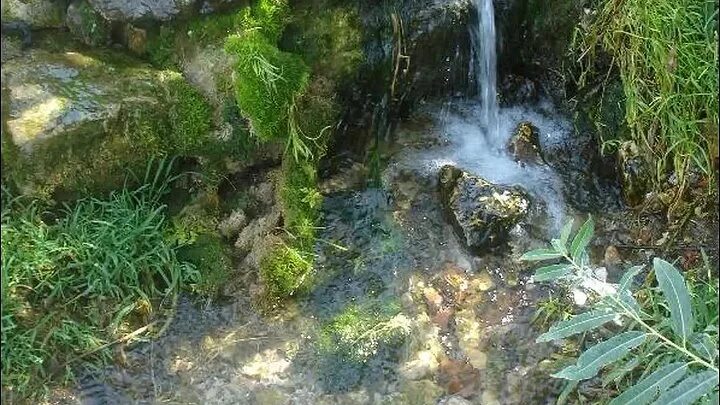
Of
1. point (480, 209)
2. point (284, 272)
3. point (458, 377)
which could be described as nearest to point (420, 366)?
point (458, 377)

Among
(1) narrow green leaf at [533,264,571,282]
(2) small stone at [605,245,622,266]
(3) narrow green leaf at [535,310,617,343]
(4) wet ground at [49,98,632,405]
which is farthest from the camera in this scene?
(2) small stone at [605,245,622,266]

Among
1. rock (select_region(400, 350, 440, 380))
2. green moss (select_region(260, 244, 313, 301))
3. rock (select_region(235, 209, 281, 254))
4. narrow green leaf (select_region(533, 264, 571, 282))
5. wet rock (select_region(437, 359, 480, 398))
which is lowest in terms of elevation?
wet rock (select_region(437, 359, 480, 398))

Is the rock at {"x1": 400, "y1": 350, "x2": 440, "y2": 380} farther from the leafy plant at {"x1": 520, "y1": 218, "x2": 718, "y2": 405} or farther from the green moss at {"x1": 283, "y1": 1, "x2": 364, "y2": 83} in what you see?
the green moss at {"x1": 283, "y1": 1, "x2": 364, "y2": 83}

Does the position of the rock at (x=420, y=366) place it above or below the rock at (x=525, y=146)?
below

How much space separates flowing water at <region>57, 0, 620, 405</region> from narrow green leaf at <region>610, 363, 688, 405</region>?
69 cm

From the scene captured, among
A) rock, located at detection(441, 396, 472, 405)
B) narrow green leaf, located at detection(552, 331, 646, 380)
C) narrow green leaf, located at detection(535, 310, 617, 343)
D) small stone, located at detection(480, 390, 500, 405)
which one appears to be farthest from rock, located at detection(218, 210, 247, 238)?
narrow green leaf, located at detection(552, 331, 646, 380)

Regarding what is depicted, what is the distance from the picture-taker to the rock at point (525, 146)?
13.6 feet

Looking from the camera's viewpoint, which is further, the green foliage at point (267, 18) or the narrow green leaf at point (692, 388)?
the green foliage at point (267, 18)

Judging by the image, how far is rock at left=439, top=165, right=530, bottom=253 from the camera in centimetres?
374

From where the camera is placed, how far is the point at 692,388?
236cm

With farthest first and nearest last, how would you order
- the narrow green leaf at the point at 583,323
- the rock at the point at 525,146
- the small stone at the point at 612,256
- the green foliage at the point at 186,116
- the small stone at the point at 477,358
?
the rock at the point at 525,146 < the small stone at the point at 612,256 < the green foliage at the point at 186,116 < the small stone at the point at 477,358 < the narrow green leaf at the point at 583,323

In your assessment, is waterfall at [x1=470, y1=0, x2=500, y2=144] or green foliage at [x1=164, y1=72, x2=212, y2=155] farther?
waterfall at [x1=470, y1=0, x2=500, y2=144]

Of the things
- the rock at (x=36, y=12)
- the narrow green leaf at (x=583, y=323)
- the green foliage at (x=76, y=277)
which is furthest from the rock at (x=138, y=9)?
the narrow green leaf at (x=583, y=323)

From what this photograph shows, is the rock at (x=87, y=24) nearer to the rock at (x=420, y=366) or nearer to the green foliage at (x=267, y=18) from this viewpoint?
the green foliage at (x=267, y=18)
